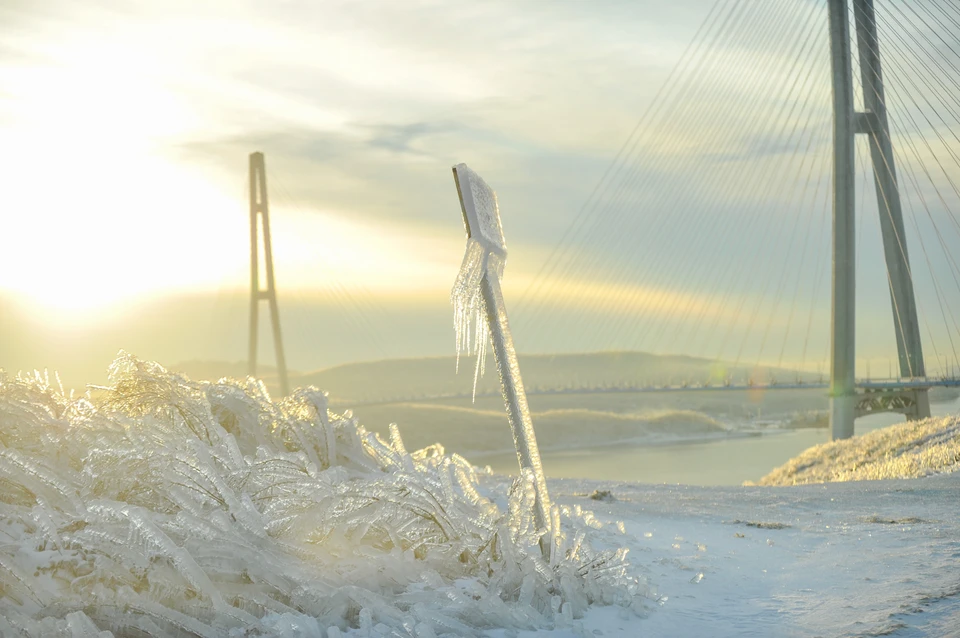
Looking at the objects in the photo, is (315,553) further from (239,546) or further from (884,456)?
(884,456)

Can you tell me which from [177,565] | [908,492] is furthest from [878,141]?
[177,565]

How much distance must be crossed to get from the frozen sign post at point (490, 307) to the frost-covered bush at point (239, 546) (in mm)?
112

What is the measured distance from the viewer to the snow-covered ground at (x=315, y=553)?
307cm

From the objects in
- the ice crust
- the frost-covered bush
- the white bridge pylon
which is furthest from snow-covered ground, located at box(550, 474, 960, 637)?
the white bridge pylon

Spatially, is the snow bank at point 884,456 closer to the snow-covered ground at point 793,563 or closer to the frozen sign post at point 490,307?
the snow-covered ground at point 793,563

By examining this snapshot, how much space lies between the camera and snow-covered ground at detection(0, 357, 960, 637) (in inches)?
121

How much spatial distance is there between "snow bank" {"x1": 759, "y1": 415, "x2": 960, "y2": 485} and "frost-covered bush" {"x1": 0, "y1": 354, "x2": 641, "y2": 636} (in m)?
8.22

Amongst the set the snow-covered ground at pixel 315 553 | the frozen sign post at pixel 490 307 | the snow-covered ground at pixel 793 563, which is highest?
the frozen sign post at pixel 490 307

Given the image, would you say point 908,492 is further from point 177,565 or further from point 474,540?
point 177,565

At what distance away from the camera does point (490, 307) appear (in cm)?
367

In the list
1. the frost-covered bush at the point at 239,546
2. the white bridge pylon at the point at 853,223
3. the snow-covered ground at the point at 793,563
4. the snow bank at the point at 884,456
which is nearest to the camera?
the frost-covered bush at the point at 239,546

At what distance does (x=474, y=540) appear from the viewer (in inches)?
146

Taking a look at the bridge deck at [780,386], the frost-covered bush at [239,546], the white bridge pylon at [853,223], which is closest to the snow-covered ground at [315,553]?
the frost-covered bush at [239,546]

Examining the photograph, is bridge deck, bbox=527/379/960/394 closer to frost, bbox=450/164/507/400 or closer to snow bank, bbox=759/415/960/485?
snow bank, bbox=759/415/960/485
